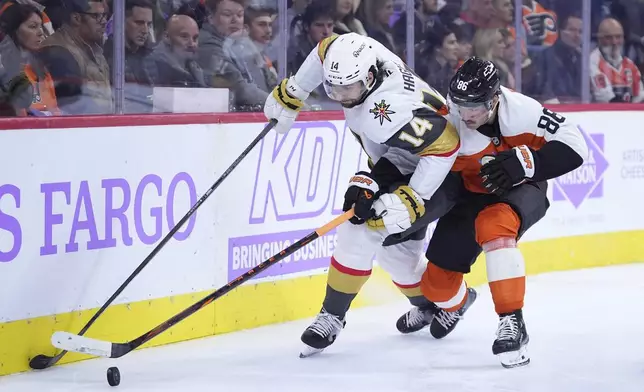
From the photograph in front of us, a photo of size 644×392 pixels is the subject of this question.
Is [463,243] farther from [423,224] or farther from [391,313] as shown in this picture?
[391,313]

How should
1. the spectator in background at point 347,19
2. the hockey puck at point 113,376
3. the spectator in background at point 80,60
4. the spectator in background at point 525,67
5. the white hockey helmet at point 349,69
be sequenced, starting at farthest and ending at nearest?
the spectator in background at point 525,67
the spectator in background at point 347,19
the spectator in background at point 80,60
the white hockey helmet at point 349,69
the hockey puck at point 113,376

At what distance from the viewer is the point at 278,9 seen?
527cm

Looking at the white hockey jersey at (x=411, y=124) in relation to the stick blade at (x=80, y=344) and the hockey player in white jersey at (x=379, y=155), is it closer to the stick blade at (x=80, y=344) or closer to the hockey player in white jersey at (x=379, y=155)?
the hockey player in white jersey at (x=379, y=155)

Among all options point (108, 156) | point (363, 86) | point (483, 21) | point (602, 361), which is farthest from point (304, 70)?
point (483, 21)

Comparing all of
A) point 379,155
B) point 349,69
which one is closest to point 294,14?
point 379,155

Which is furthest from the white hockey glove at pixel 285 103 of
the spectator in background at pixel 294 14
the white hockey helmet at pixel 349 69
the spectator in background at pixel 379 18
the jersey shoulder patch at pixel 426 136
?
the spectator in background at pixel 379 18

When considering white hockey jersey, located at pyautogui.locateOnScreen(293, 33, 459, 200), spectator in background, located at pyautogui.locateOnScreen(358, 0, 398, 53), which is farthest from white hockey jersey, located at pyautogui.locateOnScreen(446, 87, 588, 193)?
spectator in background, located at pyautogui.locateOnScreen(358, 0, 398, 53)

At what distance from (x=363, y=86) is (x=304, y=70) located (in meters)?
0.49

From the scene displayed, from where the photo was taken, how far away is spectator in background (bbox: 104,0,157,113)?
4523 mm

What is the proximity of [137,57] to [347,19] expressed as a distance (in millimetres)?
1342

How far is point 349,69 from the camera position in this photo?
153 inches

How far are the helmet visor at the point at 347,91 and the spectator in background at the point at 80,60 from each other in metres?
0.94

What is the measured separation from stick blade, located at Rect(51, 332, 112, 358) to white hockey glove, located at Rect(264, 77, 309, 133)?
110cm

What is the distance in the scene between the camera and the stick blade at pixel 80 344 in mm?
3809
